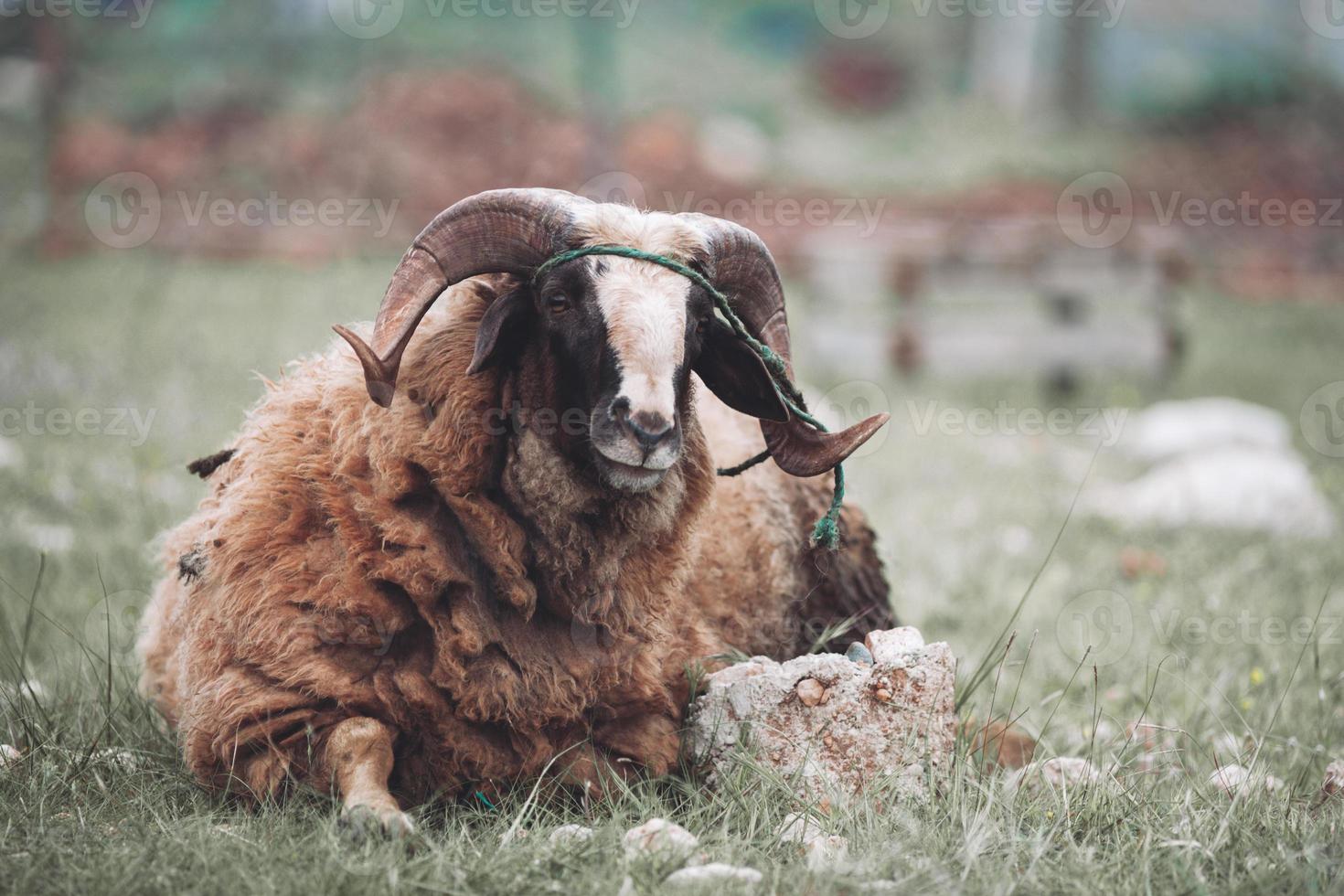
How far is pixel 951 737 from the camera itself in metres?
3.14

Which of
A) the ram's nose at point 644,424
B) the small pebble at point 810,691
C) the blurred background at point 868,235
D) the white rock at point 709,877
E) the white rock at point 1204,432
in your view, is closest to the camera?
the white rock at point 709,877

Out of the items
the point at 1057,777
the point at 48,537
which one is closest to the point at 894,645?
the point at 1057,777

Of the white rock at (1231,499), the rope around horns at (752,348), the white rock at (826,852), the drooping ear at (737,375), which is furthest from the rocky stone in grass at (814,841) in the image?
the white rock at (1231,499)

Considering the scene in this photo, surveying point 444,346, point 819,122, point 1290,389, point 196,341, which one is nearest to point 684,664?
point 444,346

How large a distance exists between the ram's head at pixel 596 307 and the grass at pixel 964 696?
0.94m

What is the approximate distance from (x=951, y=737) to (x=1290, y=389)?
10.5 meters

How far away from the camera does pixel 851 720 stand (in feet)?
10.1

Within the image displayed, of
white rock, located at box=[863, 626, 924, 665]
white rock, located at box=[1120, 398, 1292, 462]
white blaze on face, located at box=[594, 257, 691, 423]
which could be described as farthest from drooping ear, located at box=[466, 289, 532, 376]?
white rock, located at box=[1120, 398, 1292, 462]

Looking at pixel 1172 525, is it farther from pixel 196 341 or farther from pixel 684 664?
pixel 196 341

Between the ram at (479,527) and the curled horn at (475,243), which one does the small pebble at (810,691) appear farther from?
the curled horn at (475,243)

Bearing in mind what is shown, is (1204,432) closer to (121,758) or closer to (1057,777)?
(1057,777)

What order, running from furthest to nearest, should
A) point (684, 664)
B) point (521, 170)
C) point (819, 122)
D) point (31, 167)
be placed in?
point (819, 122), point (521, 170), point (31, 167), point (684, 664)

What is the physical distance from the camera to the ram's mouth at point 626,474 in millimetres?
2805

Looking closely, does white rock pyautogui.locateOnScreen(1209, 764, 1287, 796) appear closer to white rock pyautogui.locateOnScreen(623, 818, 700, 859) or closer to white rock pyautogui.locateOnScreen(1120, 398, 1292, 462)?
white rock pyautogui.locateOnScreen(623, 818, 700, 859)
